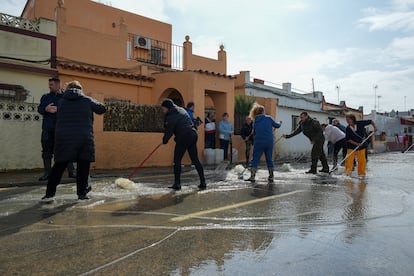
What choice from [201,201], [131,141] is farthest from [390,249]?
[131,141]

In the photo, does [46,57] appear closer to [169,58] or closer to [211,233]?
[169,58]

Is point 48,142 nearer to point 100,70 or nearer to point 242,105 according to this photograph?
point 100,70

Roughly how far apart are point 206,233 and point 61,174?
269cm

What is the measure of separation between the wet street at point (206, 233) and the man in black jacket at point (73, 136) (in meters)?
0.42

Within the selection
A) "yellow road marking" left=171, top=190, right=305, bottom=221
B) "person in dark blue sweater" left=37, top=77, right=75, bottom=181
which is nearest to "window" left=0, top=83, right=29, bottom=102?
"person in dark blue sweater" left=37, top=77, right=75, bottom=181

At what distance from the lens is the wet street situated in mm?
3178

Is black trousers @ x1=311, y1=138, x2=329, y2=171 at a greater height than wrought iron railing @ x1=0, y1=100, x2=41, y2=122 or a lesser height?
lesser

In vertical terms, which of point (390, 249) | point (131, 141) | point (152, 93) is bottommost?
point (390, 249)

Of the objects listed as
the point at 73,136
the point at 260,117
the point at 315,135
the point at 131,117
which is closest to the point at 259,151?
the point at 260,117

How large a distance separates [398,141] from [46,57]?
34404 mm

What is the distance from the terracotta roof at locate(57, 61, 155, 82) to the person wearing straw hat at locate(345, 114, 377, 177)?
320 inches

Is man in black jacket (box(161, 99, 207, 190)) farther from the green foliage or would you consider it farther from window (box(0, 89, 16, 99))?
the green foliage

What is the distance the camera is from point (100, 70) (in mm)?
14250

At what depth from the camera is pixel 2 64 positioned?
37.3 ft
